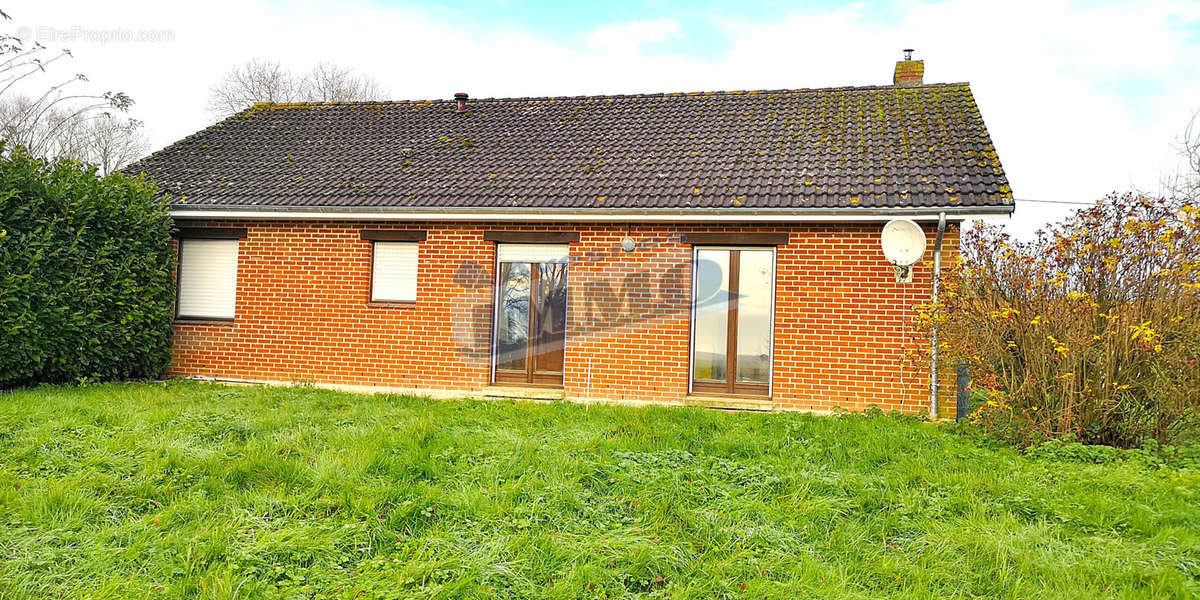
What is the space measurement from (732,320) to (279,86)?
92.4ft

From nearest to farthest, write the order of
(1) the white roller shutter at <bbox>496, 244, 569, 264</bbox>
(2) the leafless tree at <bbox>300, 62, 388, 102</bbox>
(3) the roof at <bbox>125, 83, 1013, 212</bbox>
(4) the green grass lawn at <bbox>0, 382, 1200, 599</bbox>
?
1. (4) the green grass lawn at <bbox>0, 382, 1200, 599</bbox>
2. (3) the roof at <bbox>125, 83, 1013, 212</bbox>
3. (1) the white roller shutter at <bbox>496, 244, 569, 264</bbox>
4. (2) the leafless tree at <bbox>300, 62, 388, 102</bbox>

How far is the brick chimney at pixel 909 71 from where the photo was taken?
13.5 meters

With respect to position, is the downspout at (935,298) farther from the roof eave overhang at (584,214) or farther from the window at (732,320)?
the window at (732,320)

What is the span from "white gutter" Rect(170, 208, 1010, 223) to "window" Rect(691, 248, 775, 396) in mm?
550

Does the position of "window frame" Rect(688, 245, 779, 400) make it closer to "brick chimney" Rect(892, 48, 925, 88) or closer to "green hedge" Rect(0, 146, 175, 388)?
"brick chimney" Rect(892, 48, 925, 88)

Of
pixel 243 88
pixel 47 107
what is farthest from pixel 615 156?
pixel 243 88

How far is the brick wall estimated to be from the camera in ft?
30.5

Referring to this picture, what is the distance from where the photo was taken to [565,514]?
5.25m

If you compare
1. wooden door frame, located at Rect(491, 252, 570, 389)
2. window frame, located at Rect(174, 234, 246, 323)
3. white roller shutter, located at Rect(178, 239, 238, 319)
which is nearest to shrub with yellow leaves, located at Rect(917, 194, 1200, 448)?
wooden door frame, located at Rect(491, 252, 570, 389)

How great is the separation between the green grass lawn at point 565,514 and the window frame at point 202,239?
12.9 ft

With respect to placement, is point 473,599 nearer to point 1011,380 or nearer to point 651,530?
point 651,530

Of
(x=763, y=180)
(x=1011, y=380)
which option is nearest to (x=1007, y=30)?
(x=763, y=180)

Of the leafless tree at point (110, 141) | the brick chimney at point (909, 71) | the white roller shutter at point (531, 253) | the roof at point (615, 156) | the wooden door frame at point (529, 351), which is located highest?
the leafless tree at point (110, 141)

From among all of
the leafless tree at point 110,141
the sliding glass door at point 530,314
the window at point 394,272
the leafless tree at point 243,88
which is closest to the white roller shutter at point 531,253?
the sliding glass door at point 530,314
